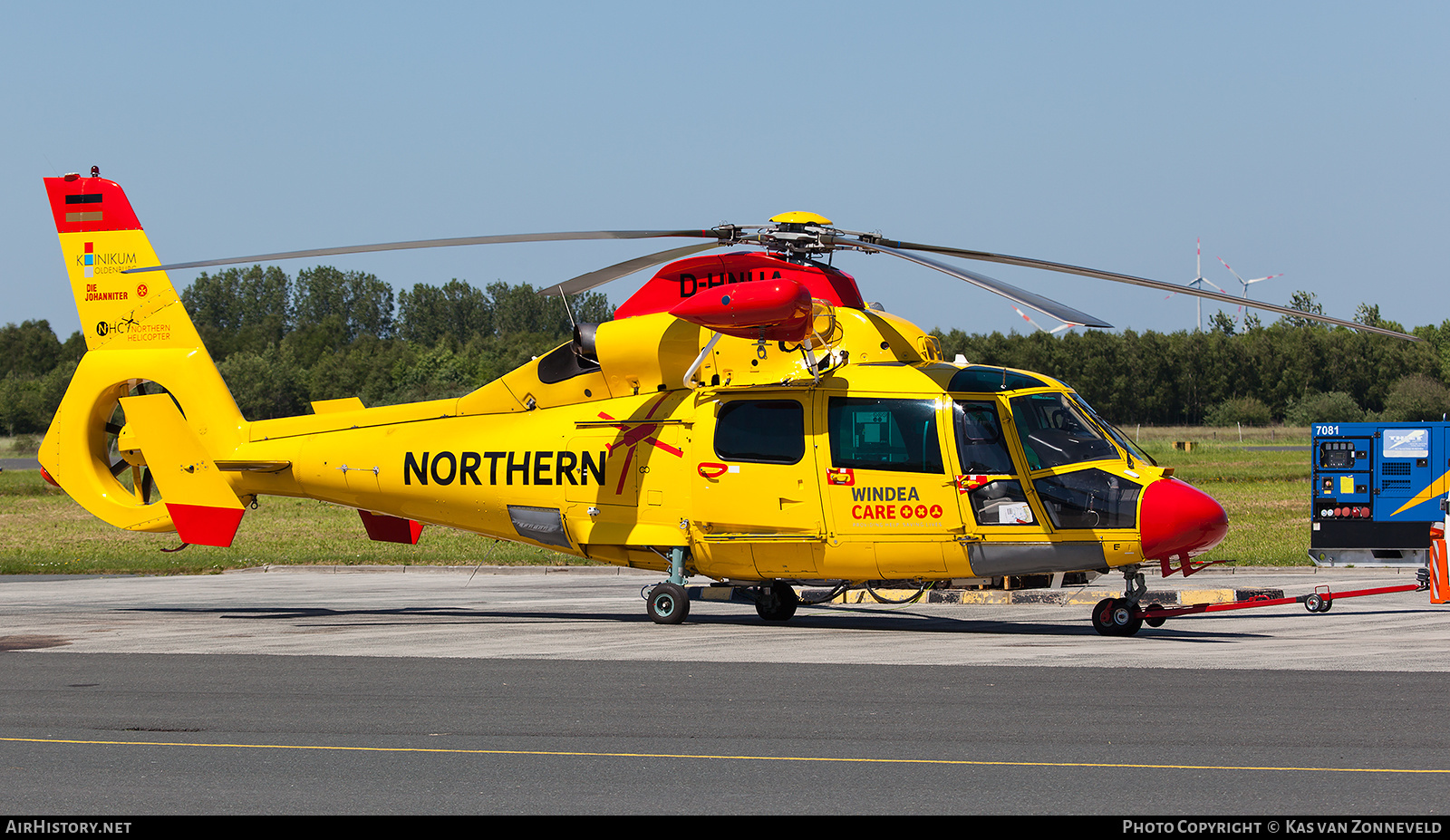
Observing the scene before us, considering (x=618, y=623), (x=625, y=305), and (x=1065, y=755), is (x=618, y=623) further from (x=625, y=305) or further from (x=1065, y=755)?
(x=1065, y=755)

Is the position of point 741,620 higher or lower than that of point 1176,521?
lower

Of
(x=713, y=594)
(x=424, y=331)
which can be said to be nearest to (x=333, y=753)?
(x=713, y=594)

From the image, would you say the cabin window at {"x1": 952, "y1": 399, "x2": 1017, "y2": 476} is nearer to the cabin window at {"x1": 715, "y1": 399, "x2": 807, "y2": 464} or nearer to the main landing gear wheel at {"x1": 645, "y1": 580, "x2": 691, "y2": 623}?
the cabin window at {"x1": 715, "y1": 399, "x2": 807, "y2": 464}

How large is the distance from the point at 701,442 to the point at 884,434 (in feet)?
6.65

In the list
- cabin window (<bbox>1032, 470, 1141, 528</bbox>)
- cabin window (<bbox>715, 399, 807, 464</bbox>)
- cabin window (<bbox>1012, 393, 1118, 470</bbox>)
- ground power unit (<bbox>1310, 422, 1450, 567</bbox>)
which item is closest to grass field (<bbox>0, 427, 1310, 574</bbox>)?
ground power unit (<bbox>1310, 422, 1450, 567</bbox>)

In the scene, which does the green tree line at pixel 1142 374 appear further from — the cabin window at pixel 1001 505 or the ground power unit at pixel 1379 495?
the cabin window at pixel 1001 505

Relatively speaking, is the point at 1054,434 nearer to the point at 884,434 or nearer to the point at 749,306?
the point at 884,434

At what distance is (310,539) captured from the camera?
Result: 27.4m

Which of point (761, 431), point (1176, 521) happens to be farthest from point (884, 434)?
point (1176, 521)

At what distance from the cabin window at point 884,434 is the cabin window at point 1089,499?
1.14 m

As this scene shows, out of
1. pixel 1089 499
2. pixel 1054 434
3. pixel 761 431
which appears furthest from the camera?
pixel 761 431

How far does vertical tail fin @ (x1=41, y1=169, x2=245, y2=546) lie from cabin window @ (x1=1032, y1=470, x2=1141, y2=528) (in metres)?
9.71

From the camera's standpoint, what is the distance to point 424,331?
129m

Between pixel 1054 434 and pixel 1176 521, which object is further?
pixel 1054 434
